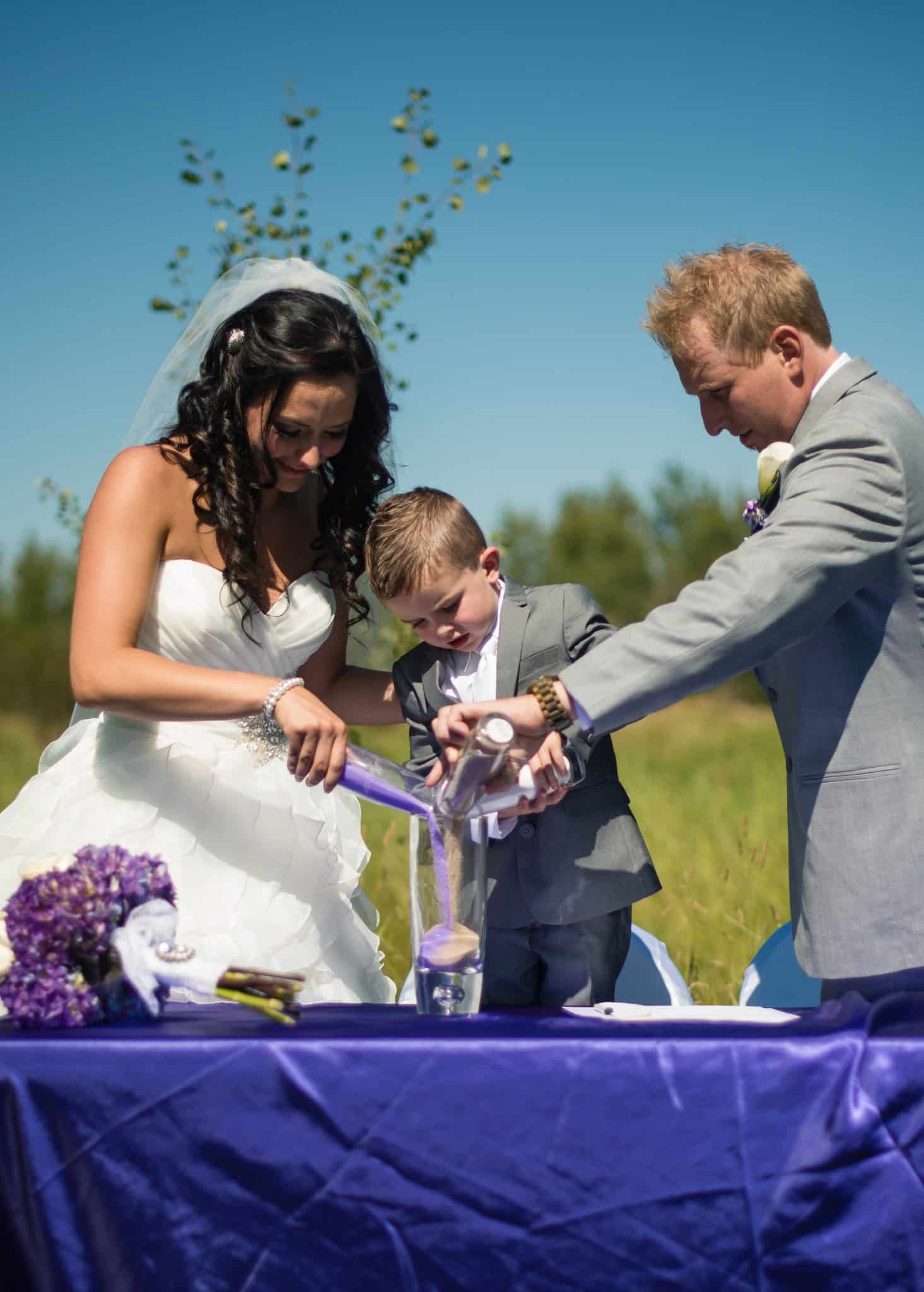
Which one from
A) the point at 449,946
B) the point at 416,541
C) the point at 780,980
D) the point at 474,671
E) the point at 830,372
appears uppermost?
the point at 830,372

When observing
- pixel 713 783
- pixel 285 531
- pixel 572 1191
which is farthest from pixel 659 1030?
pixel 713 783

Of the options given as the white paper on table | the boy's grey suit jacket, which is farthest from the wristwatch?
the white paper on table

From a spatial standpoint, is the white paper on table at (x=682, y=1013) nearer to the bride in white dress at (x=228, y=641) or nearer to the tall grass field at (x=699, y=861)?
the bride in white dress at (x=228, y=641)

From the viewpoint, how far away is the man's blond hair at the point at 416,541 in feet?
7.43

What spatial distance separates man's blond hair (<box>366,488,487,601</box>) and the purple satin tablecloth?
90 centimetres

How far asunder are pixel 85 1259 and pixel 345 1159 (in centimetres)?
41

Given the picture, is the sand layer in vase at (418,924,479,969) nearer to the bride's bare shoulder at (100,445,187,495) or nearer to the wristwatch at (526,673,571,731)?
the wristwatch at (526,673,571,731)

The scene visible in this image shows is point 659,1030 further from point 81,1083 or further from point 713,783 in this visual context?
point 713,783

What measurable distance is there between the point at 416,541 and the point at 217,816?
0.81m

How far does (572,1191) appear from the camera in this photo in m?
1.64

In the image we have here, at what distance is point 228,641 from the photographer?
2.74 meters

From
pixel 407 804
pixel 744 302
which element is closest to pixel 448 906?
pixel 407 804

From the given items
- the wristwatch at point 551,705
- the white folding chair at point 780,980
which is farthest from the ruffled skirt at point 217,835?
the white folding chair at point 780,980

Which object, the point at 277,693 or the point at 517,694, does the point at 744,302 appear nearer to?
the point at 517,694
